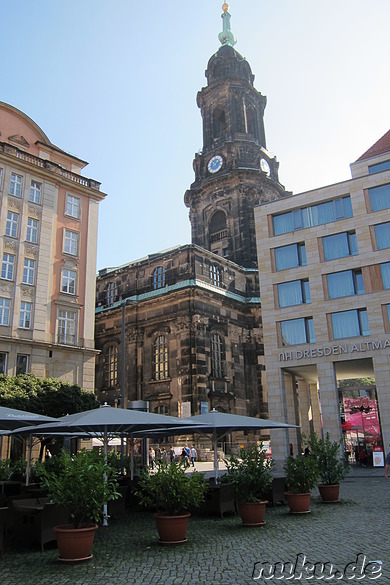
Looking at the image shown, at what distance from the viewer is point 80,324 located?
35.3 meters

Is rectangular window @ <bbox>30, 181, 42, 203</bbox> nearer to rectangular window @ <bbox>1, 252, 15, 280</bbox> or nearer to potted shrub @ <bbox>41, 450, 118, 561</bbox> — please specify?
rectangular window @ <bbox>1, 252, 15, 280</bbox>

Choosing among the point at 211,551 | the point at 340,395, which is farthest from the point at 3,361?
the point at 211,551

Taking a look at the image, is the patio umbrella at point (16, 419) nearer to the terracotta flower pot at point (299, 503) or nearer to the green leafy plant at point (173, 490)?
the green leafy plant at point (173, 490)

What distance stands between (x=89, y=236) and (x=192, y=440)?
61.8ft

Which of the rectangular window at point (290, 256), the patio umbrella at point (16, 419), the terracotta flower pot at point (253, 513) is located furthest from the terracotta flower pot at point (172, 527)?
the rectangular window at point (290, 256)

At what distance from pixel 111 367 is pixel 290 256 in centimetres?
2376

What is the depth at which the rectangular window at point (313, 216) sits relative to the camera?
116 ft

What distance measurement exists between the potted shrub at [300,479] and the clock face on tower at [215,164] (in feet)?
172

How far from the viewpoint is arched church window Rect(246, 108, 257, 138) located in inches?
2544

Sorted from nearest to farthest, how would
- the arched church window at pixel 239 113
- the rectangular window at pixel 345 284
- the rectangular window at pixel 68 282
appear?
the rectangular window at pixel 345 284
the rectangular window at pixel 68 282
the arched church window at pixel 239 113

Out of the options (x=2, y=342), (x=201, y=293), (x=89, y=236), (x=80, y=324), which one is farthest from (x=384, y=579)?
(x=201, y=293)

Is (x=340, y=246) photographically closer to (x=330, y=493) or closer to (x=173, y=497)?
(x=330, y=493)

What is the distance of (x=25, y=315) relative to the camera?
3247cm

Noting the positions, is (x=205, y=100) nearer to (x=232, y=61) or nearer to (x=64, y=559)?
(x=232, y=61)
